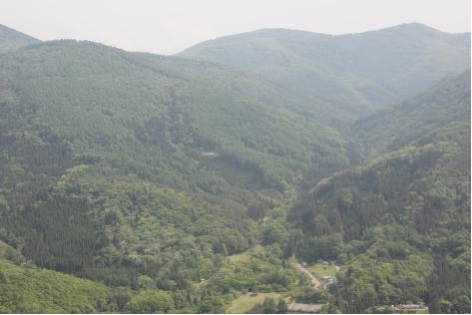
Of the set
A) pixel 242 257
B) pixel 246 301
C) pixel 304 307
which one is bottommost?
pixel 246 301

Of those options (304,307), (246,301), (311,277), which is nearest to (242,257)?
(311,277)

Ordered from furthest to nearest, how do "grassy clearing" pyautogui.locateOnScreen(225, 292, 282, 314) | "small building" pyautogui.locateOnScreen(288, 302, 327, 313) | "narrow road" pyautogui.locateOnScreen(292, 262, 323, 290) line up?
"narrow road" pyautogui.locateOnScreen(292, 262, 323, 290) < "grassy clearing" pyautogui.locateOnScreen(225, 292, 282, 314) < "small building" pyautogui.locateOnScreen(288, 302, 327, 313)

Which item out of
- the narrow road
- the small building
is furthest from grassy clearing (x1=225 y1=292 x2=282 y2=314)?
the narrow road

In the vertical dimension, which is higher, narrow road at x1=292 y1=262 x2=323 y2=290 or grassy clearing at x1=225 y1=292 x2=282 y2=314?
narrow road at x1=292 y1=262 x2=323 y2=290

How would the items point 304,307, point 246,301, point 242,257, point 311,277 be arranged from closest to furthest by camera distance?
point 304,307, point 246,301, point 311,277, point 242,257

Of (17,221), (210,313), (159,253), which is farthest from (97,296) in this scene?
(17,221)

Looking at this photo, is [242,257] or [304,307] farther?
[242,257]

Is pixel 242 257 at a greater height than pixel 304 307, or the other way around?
pixel 304 307

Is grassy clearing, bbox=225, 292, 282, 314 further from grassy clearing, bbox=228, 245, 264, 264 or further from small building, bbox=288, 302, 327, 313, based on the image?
grassy clearing, bbox=228, 245, 264, 264

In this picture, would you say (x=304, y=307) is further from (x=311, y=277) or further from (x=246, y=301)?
(x=311, y=277)
